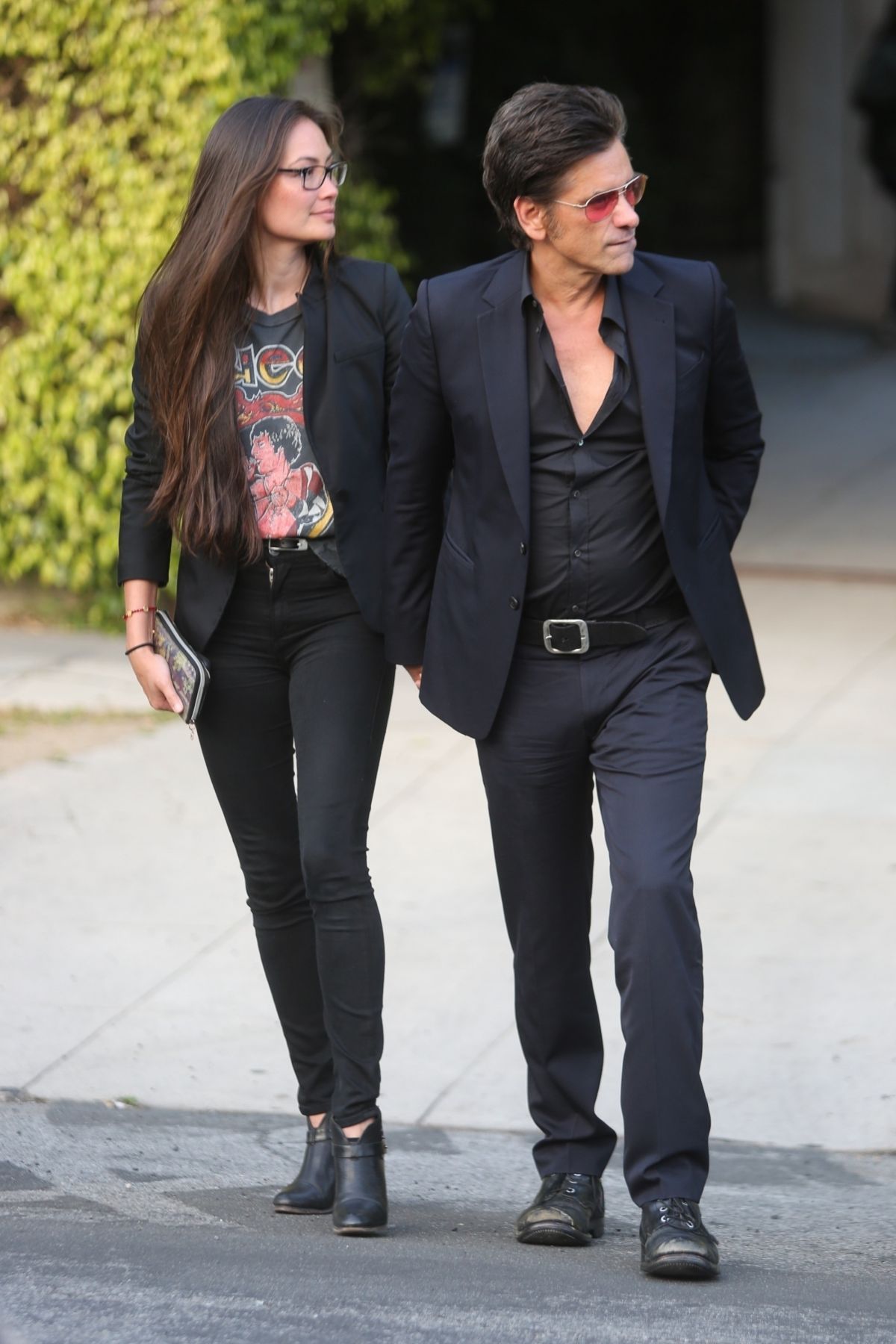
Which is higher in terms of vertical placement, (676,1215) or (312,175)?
(312,175)

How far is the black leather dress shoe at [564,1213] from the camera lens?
351 centimetres

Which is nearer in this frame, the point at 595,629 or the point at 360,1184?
the point at 595,629

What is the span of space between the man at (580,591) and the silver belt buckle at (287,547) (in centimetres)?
16

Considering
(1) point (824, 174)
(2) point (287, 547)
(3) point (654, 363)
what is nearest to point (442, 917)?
(2) point (287, 547)

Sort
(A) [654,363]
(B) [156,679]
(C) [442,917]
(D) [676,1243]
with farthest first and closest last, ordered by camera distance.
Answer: (C) [442,917]
(B) [156,679]
(A) [654,363]
(D) [676,1243]

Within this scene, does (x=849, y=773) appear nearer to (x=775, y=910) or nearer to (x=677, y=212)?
(x=775, y=910)

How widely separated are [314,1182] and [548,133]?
198 cm

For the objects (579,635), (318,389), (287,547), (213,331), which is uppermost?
(213,331)

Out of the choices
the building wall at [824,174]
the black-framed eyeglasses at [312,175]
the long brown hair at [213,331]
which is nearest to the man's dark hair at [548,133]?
the black-framed eyeglasses at [312,175]

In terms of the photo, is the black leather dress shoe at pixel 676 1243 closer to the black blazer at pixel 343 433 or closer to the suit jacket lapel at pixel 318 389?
the black blazer at pixel 343 433

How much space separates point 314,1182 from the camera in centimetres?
372

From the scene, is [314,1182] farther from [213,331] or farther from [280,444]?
[213,331]

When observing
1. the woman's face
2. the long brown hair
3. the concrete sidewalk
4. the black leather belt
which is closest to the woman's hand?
the long brown hair

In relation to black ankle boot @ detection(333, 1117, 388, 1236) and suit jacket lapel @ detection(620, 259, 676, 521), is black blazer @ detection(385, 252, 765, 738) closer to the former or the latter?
suit jacket lapel @ detection(620, 259, 676, 521)
